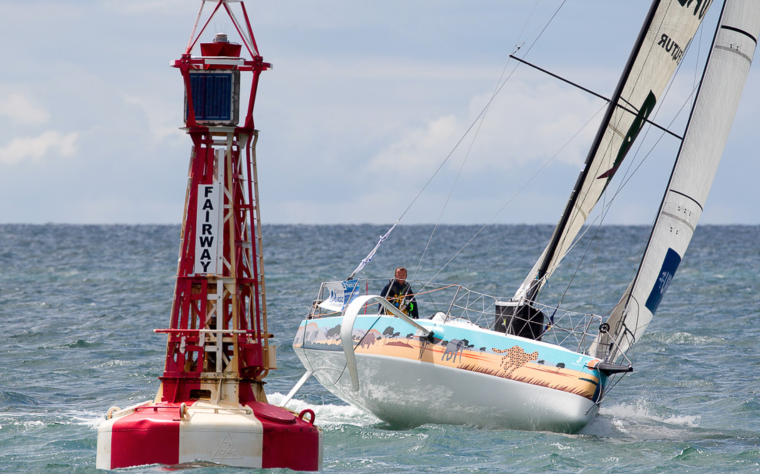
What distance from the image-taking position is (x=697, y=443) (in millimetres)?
14008

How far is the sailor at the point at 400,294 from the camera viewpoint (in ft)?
50.3

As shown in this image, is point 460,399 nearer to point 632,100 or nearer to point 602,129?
point 602,129

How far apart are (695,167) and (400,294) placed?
5259 mm

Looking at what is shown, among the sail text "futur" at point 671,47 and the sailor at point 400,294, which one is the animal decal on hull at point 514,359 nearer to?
the sailor at point 400,294

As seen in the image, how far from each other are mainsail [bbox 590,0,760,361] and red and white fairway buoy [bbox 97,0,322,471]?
6.69 meters

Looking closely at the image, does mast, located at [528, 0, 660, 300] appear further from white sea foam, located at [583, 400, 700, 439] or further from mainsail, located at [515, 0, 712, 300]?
white sea foam, located at [583, 400, 700, 439]

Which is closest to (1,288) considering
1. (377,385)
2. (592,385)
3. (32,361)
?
(32,361)

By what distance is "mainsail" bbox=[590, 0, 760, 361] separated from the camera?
15914 mm

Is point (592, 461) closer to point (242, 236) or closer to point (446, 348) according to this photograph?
point (446, 348)

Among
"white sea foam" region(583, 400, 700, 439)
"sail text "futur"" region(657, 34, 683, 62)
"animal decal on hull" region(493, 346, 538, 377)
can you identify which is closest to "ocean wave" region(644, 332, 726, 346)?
"white sea foam" region(583, 400, 700, 439)

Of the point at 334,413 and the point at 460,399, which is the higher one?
the point at 460,399

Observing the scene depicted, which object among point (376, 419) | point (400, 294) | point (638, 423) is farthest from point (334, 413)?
point (638, 423)

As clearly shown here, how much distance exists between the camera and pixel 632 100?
17250 mm

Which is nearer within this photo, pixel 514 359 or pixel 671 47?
pixel 514 359
